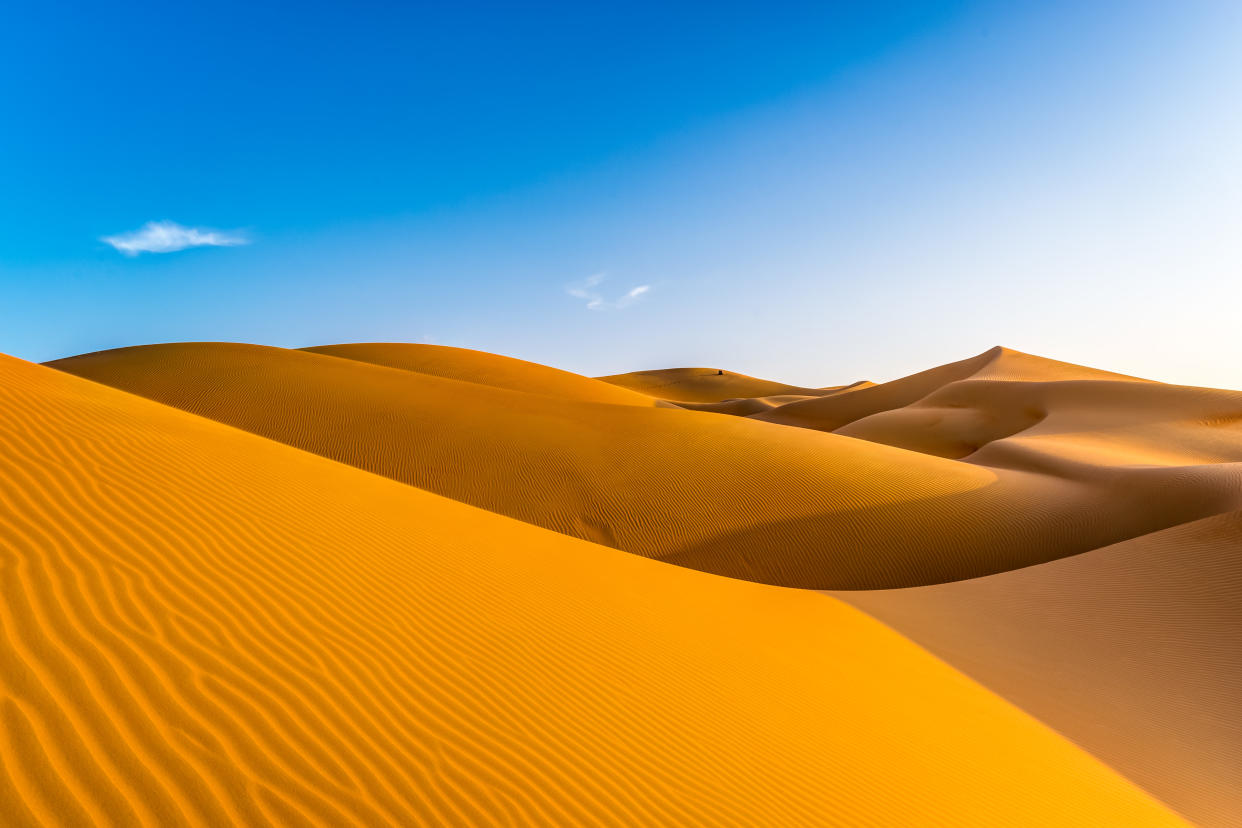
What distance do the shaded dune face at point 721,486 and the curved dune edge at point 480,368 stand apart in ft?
63.3

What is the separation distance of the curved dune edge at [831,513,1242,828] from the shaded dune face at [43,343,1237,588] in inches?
81.8

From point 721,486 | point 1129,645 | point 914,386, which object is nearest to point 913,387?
point 914,386

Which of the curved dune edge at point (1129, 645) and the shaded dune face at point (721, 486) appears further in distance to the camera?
the shaded dune face at point (721, 486)

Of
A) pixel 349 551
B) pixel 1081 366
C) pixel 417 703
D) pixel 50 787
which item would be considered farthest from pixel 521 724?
pixel 1081 366

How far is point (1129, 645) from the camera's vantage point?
7871 mm

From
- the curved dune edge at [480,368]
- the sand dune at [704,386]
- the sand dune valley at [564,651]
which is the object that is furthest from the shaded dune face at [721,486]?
the sand dune at [704,386]

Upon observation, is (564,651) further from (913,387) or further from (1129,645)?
(913,387)

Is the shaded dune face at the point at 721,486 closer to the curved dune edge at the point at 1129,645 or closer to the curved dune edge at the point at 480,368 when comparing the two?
the curved dune edge at the point at 1129,645

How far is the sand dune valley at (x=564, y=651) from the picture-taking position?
2602 millimetres

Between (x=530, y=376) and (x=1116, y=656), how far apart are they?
3687cm

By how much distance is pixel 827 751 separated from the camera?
13.5 ft

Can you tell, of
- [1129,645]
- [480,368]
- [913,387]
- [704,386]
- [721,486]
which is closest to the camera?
[1129,645]

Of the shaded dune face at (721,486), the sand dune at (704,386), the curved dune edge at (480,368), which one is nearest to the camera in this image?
the shaded dune face at (721,486)

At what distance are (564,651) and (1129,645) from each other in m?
7.62
